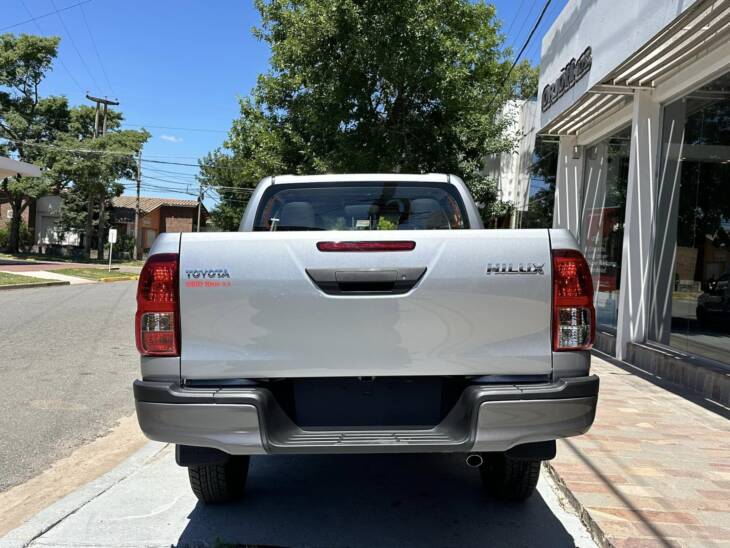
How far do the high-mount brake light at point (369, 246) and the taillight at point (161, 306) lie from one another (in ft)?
2.24

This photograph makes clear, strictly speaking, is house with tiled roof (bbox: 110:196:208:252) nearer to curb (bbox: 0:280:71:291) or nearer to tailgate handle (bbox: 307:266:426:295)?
curb (bbox: 0:280:71:291)

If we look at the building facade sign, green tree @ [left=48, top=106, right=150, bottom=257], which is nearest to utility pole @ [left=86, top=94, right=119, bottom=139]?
green tree @ [left=48, top=106, right=150, bottom=257]

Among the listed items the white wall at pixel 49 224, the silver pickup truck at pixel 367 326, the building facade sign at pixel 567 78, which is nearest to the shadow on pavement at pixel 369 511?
the silver pickup truck at pixel 367 326

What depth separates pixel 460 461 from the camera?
15.8 ft

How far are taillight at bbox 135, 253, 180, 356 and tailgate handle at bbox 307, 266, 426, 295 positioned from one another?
621 mm

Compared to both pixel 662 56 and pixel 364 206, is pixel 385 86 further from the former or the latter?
pixel 364 206

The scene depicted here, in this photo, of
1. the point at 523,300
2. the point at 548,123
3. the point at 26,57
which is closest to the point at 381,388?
the point at 523,300

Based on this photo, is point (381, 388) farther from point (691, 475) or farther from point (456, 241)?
point (691, 475)

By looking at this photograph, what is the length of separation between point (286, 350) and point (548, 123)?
9670 mm

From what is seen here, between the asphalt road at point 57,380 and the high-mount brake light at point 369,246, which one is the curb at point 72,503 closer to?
the asphalt road at point 57,380

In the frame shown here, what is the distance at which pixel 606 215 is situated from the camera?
10859mm

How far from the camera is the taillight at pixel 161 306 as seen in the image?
286cm

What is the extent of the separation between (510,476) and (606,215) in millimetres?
8075

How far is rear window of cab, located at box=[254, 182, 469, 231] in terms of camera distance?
4.53 m
